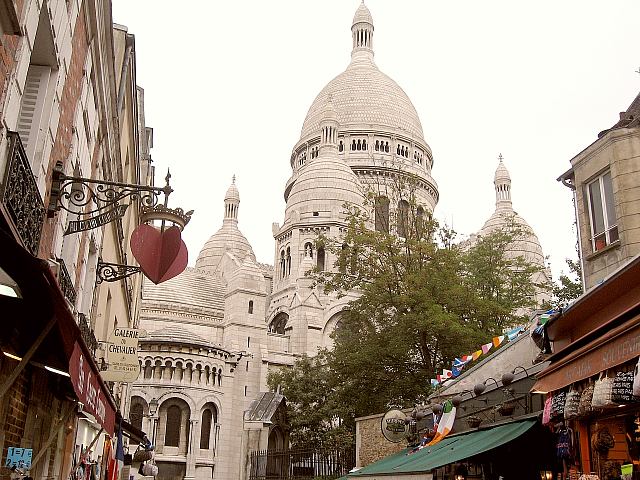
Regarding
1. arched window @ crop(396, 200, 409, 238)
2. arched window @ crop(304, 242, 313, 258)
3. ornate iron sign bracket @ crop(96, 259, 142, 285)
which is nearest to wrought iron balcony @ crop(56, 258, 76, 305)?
ornate iron sign bracket @ crop(96, 259, 142, 285)

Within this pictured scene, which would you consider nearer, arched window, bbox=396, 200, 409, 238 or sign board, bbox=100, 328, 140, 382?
sign board, bbox=100, 328, 140, 382

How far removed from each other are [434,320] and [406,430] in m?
6.21

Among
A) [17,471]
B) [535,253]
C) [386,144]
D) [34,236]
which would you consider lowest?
[17,471]

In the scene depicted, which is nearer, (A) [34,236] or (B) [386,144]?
(A) [34,236]

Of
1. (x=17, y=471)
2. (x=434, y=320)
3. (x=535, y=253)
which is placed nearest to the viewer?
(x=17, y=471)

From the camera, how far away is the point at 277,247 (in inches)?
2537

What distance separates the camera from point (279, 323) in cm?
6138

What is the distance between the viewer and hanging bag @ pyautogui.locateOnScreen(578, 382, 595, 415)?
27.0 ft

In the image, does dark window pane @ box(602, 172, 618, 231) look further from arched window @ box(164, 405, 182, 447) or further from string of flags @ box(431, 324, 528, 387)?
arched window @ box(164, 405, 182, 447)

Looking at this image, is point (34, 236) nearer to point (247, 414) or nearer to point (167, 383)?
point (167, 383)

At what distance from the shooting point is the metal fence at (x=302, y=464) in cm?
2703

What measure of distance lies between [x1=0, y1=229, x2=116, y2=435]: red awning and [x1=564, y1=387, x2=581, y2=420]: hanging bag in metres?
5.52

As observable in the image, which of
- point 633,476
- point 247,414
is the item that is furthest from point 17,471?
point 247,414

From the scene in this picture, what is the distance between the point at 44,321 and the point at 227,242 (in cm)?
6487
